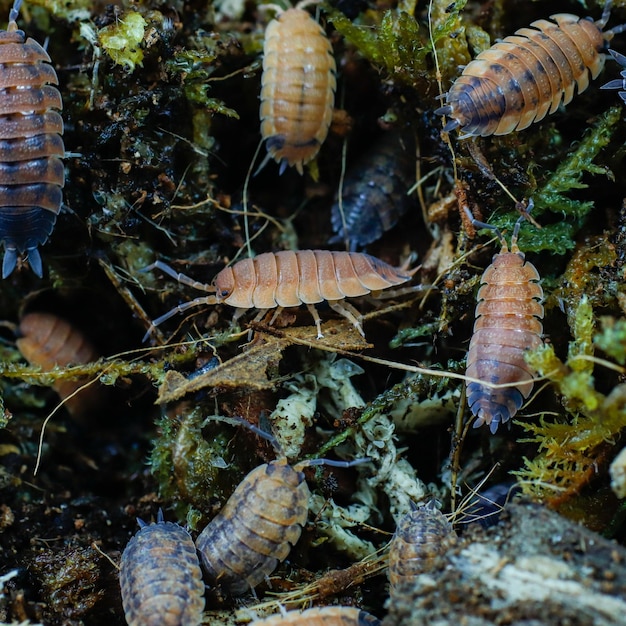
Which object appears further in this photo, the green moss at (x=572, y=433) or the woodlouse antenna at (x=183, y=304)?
the woodlouse antenna at (x=183, y=304)

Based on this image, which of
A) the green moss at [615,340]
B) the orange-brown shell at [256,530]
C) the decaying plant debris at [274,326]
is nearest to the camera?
the green moss at [615,340]

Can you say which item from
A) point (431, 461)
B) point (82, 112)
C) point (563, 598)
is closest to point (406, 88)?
point (82, 112)

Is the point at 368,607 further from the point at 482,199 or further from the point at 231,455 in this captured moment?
the point at 482,199

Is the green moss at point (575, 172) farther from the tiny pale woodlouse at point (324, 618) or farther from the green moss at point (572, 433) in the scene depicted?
the tiny pale woodlouse at point (324, 618)

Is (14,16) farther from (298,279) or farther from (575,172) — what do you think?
(575,172)

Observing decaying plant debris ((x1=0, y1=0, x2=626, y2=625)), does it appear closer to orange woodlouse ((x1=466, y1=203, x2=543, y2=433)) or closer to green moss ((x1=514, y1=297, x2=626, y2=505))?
green moss ((x1=514, y1=297, x2=626, y2=505))

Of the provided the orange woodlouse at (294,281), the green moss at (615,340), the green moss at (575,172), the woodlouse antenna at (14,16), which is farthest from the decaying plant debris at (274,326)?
the green moss at (615,340)

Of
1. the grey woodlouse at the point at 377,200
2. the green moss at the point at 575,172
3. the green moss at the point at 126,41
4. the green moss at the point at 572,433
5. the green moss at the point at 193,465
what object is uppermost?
the green moss at the point at 126,41
